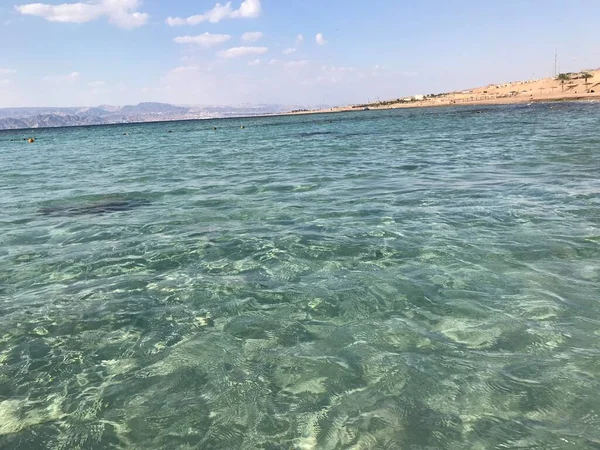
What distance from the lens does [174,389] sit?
16.3 feet

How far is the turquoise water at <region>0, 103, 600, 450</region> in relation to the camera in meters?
4.31

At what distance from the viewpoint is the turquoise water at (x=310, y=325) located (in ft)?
14.1

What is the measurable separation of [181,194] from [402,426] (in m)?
14.0

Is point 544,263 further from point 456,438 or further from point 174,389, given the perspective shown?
point 174,389

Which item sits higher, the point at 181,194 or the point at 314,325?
the point at 181,194

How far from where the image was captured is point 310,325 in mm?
6211

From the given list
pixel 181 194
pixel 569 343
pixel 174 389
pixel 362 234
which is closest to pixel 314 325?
pixel 174 389

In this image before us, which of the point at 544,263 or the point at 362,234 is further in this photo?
the point at 362,234

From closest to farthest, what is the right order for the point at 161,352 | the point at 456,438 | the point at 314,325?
the point at 456,438 < the point at 161,352 < the point at 314,325

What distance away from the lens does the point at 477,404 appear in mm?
4434

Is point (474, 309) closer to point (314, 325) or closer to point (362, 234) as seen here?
point (314, 325)

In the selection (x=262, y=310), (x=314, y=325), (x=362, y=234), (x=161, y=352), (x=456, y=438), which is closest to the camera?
(x=456, y=438)

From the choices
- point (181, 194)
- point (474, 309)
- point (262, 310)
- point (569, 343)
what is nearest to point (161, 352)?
point (262, 310)

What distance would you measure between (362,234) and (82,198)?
1216 centimetres
